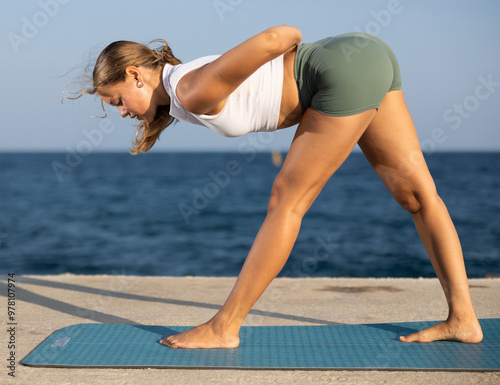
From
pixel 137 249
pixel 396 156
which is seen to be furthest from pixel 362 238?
pixel 396 156

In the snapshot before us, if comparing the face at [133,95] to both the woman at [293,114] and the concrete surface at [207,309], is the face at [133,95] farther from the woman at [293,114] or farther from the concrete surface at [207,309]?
the concrete surface at [207,309]

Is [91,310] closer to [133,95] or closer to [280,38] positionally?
[133,95]

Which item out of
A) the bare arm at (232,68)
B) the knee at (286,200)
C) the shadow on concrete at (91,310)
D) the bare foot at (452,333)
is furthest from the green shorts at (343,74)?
the shadow on concrete at (91,310)

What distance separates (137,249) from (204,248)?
1.86 metres

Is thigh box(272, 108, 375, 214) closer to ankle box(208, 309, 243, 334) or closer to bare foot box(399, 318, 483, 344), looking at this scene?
ankle box(208, 309, 243, 334)

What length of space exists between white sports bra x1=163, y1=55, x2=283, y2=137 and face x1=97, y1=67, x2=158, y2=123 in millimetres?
170

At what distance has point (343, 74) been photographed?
7.68 ft

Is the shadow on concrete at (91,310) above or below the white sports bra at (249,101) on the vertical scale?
below

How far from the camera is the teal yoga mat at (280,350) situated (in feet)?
7.91

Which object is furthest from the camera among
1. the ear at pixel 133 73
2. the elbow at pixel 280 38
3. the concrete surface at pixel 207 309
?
the ear at pixel 133 73

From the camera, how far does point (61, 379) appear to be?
2275 mm

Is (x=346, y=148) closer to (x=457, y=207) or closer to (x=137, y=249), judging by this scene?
(x=137, y=249)

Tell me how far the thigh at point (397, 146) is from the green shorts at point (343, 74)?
175 millimetres

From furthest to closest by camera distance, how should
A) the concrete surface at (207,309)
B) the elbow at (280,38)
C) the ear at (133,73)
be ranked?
the ear at (133,73)
the concrete surface at (207,309)
the elbow at (280,38)
